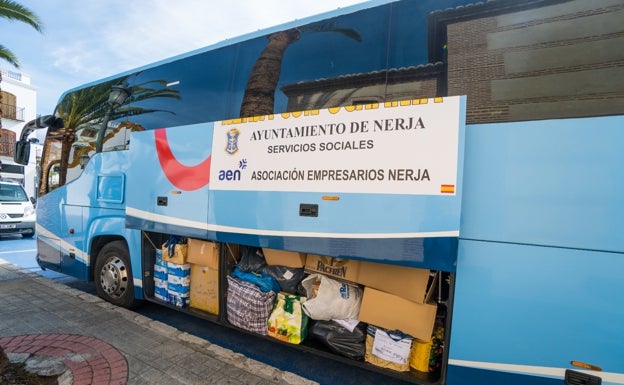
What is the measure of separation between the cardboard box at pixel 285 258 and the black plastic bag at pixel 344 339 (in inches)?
25.8

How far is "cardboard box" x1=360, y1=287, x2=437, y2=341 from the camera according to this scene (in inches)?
101

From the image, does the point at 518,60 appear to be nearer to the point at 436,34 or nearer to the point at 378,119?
the point at 436,34

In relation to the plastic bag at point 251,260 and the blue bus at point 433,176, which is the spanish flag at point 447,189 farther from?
the plastic bag at point 251,260

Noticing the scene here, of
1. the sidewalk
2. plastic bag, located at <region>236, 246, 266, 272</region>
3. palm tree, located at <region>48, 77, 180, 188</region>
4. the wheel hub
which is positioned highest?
palm tree, located at <region>48, 77, 180, 188</region>

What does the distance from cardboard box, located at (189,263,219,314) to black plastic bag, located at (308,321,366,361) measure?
141cm

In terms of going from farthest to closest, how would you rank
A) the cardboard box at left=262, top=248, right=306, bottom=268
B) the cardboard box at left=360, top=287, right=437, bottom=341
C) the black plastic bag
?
the cardboard box at left=262, top=248, right=306, bottom=268, the black plastic bag, the cardboard box at left=360, top=287, right=437, bottom=341

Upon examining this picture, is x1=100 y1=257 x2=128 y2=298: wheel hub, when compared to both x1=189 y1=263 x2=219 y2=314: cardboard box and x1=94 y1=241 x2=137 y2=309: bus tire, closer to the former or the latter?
x1=94 y1=241 x2=137 y2=309: bus tire

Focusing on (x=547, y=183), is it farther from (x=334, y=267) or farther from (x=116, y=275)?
(x=116, y=275)

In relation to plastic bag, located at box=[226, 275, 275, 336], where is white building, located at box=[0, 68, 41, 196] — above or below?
above

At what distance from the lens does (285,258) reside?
326 centimetres

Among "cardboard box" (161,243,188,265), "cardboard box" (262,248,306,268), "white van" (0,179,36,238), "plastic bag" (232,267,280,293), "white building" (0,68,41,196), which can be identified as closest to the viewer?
"cardboard box" (262,248,306,268)

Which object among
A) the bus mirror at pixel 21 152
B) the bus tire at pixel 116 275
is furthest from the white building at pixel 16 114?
the bus tire at pixel 116 275

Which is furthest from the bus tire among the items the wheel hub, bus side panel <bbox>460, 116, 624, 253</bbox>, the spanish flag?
bus side panel <bbox>460, 116, 624, 253</bbox>

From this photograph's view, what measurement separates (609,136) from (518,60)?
30.8 inches
